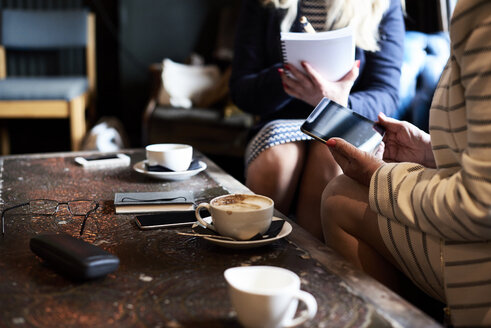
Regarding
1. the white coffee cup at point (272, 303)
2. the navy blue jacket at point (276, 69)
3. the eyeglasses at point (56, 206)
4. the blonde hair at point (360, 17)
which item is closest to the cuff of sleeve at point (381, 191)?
the white coffee cup at point (272, 303)

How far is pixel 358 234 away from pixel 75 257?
44 cm

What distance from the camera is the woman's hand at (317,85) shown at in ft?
4.23

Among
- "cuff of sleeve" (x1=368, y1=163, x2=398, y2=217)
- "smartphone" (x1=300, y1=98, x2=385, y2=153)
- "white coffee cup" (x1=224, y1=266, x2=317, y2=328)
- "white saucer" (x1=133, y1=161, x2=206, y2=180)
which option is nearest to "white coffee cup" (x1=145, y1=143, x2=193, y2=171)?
"white saucer" (x1=133, y1=161, x2=206, y2=180)

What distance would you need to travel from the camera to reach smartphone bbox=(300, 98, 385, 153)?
106 centimetres

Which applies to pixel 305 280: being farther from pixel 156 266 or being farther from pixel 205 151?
pixel 205 151

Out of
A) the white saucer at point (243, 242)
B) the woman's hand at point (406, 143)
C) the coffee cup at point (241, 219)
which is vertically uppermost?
the woman's hand at point (406, 143)

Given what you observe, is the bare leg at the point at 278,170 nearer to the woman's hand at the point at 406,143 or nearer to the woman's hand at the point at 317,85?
the woman's hand at the point at 317,85

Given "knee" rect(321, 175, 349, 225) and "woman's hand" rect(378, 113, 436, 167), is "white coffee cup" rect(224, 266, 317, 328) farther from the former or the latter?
"woman's hand" rect(378, 113, 436, 167)

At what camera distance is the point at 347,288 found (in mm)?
662

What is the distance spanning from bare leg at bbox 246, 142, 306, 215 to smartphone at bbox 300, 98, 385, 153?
244mm

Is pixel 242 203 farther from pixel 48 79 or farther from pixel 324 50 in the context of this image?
pixel 48 79

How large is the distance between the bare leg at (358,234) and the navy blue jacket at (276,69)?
1.85ft

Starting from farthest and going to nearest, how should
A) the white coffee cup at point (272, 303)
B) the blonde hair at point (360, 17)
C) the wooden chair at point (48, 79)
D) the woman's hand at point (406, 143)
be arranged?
the wooden chair at point (48, 79)
the blonde hair at point (360, 17)
the woman's hand at point (406, 143)
the white coffee cup at point (272, 303)

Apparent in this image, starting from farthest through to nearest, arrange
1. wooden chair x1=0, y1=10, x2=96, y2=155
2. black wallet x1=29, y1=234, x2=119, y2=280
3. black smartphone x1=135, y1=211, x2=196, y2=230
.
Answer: wooden chair x1=0, y1=10, x2=96, y2=155 < black smartphone x1=135, y1=211, x2=196, y2=230 < black wallet x1=29, y1=234, x2=119, y2=280
